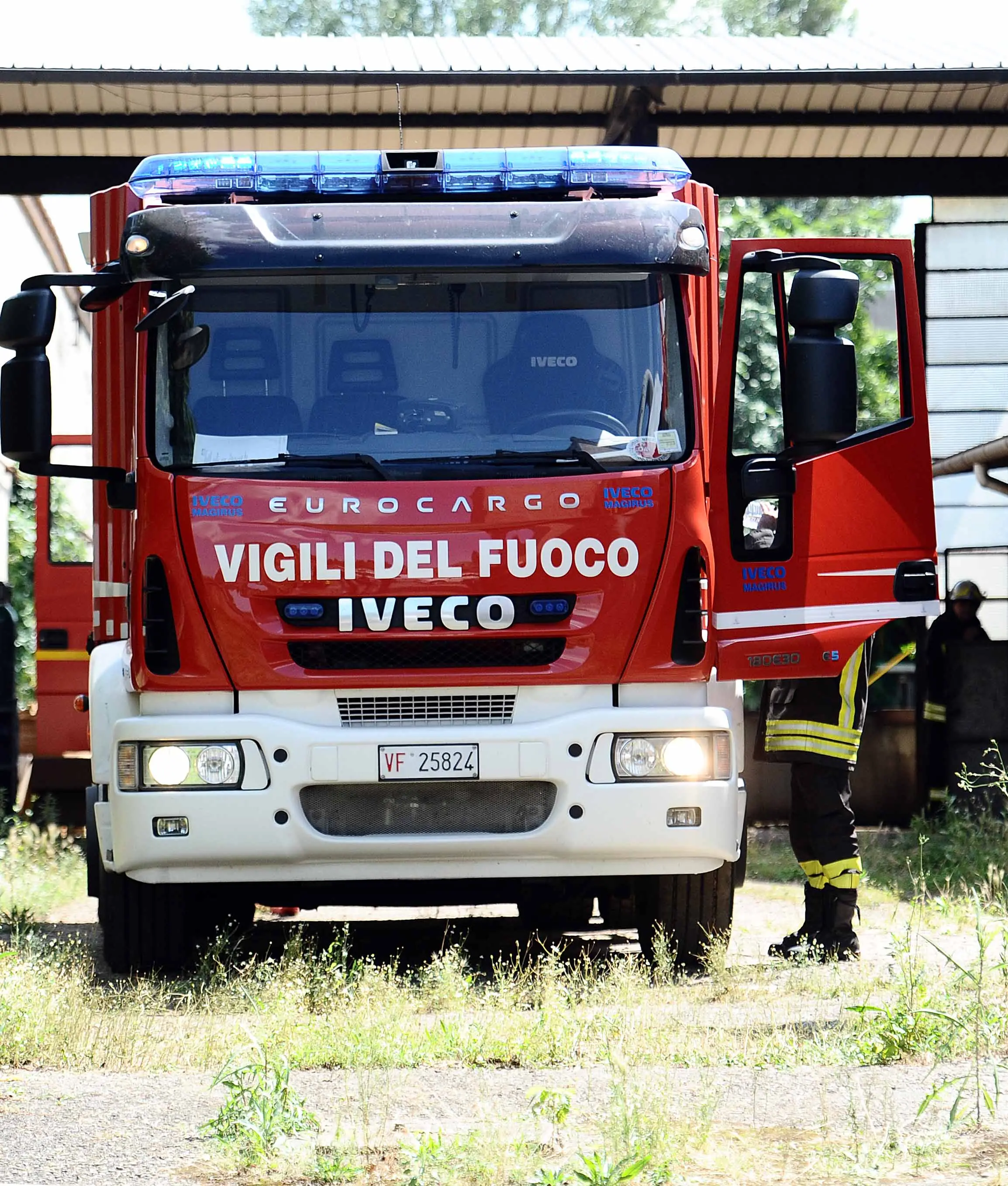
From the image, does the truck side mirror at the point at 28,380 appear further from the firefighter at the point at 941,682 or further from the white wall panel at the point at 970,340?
the white wall panel at the point at 970,340

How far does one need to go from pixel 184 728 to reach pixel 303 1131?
2387mm

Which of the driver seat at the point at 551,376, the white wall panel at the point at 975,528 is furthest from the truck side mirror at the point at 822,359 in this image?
the white wall panel at the point at 975,528

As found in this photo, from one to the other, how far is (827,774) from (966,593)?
7.55 m

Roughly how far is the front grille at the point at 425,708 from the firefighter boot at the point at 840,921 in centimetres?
173

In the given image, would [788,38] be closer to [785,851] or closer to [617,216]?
[785,851]

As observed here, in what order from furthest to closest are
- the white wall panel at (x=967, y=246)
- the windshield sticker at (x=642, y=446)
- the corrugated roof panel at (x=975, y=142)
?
the white wall panel at (x=967, y=246), the corrugated roof panel at (x=975, y=142), the windshield sticker at (x=642, y=446)

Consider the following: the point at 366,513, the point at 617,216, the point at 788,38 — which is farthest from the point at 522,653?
the point at 788,38

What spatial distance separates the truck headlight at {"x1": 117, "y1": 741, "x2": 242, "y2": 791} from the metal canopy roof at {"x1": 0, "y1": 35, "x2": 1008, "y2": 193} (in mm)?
6071

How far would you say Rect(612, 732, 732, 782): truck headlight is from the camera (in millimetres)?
6254

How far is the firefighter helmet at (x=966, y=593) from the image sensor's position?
13719mm

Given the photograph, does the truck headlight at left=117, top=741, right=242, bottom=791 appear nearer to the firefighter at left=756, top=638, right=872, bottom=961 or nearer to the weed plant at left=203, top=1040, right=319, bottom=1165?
the weed plant at left=203, top=1040, right=319, bottom=1165

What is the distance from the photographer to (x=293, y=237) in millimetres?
6363

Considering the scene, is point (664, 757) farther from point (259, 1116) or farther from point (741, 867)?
point (259, 1116)

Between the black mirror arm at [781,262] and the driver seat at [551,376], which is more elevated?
the black mirror arm at [781,262]
